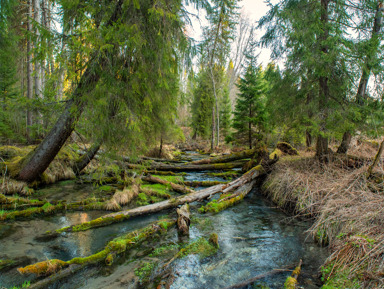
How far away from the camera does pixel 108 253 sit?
3.88 metres

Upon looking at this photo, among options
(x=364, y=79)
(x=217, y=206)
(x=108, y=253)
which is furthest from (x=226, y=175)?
(x=108, y=253)

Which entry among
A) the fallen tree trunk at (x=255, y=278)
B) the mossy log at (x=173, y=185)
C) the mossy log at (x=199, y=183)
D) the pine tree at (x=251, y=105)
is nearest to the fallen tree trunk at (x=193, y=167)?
the mossy log at (x=173, y=185)

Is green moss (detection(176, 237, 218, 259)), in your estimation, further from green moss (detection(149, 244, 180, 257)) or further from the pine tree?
the pine tree

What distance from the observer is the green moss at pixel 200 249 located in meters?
4.16

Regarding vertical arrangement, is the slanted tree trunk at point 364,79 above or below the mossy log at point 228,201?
above

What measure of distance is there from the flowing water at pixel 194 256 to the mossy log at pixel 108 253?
152mm

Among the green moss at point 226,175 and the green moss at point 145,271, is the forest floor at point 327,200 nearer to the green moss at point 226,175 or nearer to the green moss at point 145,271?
the green moss at point 226,175

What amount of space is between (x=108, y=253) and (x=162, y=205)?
2.48 meters

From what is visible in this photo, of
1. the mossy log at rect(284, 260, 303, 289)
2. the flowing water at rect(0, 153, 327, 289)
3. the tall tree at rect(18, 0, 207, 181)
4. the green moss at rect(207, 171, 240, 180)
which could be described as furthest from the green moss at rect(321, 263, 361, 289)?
the green moss at rect(207, 171, 240, 180)

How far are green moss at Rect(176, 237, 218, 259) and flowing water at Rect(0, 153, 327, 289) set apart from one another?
4.5 inches

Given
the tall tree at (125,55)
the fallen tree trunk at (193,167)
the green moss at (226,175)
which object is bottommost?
the green moss at (226,175)

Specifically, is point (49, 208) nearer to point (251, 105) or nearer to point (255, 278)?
point (255, 278)

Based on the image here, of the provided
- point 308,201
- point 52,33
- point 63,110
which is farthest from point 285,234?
point 52,33

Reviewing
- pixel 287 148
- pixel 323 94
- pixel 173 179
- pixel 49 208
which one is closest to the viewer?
pixel 49 208
